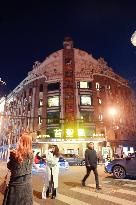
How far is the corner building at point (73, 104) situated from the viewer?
47.9 metres

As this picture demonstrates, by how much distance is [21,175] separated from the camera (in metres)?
4.15

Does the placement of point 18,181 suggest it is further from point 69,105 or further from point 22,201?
point 69,105

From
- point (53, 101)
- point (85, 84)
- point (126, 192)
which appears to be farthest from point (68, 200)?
point (85, 84)

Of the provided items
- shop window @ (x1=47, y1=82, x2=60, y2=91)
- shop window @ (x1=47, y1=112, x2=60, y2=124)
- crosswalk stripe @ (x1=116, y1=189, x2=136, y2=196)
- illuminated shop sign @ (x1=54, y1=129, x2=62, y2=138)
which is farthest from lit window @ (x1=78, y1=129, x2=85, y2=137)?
crosswalk stripe @ (x1=116, y1=189, x2=136, y2=196)

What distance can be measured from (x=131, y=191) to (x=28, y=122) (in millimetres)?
45007

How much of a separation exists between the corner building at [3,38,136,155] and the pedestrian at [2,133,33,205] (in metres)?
41.0

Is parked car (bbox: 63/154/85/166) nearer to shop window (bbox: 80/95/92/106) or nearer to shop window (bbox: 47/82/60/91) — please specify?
shop window (bbox: 80/95/92/106)

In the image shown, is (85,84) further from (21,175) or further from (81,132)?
(21,175)

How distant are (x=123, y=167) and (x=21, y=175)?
9.55m

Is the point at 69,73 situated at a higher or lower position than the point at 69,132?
higher

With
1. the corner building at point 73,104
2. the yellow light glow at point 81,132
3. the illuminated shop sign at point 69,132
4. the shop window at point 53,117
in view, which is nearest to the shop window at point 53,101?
the corner building at point 73,104

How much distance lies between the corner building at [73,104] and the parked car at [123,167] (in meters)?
32.7

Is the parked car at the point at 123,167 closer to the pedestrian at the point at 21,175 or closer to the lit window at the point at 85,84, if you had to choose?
the pedestrian at the point at 21,175

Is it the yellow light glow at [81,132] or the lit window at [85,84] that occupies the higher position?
the lit window at [85,84]
